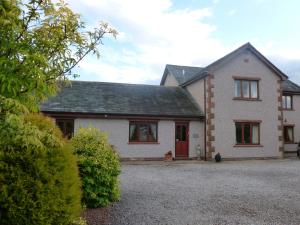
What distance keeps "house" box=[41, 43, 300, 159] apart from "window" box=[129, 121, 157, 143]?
0.22 ft

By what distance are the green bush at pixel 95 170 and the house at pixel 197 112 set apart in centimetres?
1171

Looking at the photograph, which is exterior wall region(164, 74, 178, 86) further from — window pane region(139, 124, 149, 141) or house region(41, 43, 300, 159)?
window pane region(139, 124, 149, 141)

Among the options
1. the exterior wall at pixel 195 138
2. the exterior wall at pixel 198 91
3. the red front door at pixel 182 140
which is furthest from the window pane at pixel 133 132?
the exterior wall at pixel 198 91

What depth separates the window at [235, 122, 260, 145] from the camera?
72.7 feet

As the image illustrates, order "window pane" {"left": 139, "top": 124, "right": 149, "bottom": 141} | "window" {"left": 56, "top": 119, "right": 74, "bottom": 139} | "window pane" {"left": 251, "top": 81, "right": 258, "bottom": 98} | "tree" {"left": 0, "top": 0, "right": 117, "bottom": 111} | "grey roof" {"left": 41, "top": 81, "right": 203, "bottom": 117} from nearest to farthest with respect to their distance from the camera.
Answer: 1. "tree" {"left": 0, "top": 0, "right": 117, "bottom": 111}
2. "window" {"left": 56, "top": 119, "right": 74, "bottom": 139}
3. "grey roof" {"left": 41, "top": 81, "right": 203, "bottom": 117}
4. "window pane" {"left": 139, "top": 124, "right": 149, "bottom": 141}
5. "window pane" {"left": 251, "top": 81, "right": 258, "bottom": 98}

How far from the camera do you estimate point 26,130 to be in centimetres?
335

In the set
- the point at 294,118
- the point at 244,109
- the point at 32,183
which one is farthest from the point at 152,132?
the point at 32,183

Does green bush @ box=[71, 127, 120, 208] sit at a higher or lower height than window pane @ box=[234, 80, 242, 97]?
lower

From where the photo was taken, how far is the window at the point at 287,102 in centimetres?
2652

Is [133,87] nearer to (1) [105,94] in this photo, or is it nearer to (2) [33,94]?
(1) [105,94]

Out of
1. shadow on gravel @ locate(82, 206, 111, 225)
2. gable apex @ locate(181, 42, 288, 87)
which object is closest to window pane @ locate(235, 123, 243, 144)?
gable apex @ locate(181, 42, 288, 87)

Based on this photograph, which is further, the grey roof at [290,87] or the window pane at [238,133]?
the grey roof at [290,87]

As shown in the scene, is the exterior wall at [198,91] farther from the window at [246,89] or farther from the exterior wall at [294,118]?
the exterior wall at [294,118]

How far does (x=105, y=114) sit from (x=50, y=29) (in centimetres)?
1585
